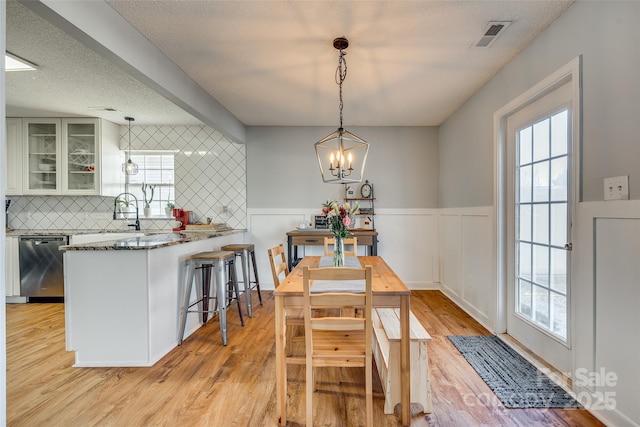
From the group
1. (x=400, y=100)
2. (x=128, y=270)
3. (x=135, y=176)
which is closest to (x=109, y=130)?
(x=135, y=176)

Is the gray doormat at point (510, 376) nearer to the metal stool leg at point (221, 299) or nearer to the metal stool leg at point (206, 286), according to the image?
the metal stool leg at point (221, 299)

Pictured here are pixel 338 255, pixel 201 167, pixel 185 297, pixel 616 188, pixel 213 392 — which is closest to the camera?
pixel 616 188

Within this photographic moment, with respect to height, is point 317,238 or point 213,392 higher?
point 317,238

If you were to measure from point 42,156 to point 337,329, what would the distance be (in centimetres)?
474

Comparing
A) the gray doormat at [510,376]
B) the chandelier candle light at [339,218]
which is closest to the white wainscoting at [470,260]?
the gray doormat at [510,376]

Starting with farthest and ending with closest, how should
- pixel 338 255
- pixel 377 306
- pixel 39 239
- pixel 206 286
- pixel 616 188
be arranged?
pixel 39 239 < pixel 206 286 < pixel 338 255 < pixel 377 306 < pixel 616 188

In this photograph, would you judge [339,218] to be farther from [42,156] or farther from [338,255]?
[42,156]

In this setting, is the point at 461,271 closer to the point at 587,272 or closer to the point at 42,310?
the point at 587,272

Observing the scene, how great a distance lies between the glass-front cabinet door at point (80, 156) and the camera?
13.1 ft

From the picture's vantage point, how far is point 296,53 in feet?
7.75

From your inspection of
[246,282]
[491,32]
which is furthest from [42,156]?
[491,32]

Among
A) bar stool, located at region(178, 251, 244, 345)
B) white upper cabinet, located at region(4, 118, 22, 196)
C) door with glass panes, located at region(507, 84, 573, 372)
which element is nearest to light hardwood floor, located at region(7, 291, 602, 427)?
bar stool, located at region(178, 251, 244, 345)

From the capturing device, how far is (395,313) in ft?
7.19

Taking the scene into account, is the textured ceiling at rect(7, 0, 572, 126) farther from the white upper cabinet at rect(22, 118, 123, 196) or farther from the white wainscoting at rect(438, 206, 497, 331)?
the white wainscoting at rect(438, 206, 497, 331)
